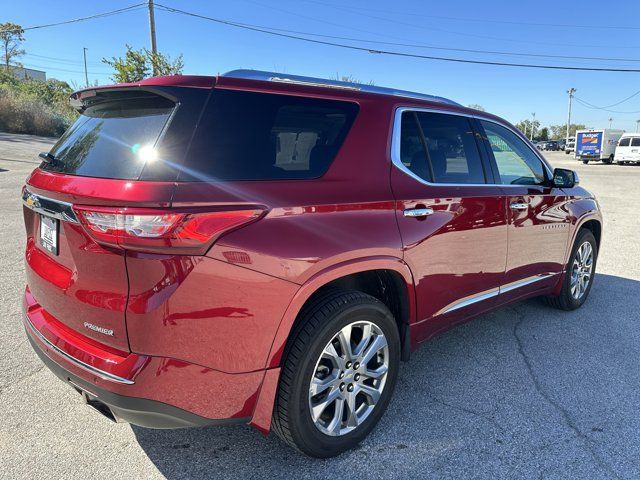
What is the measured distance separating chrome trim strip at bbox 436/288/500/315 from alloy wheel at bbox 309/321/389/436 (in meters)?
0.68

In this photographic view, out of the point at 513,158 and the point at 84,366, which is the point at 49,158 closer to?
the point at 84,366

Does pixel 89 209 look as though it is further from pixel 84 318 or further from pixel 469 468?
pixel 469 468

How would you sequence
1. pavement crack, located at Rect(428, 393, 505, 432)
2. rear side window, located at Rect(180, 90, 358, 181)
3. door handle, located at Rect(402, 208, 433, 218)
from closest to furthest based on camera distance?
rear side window, located at Rect(180, 90, 358, 181), door handle, located at Rect(402, 208, 433, 218), pavement crack, located at Rect(428, 393, 505, 432)

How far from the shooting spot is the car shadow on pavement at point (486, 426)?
2451mm

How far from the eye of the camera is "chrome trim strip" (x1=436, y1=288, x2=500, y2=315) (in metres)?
3.19

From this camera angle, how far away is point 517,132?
160 inches

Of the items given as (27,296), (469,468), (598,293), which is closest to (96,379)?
(27,296)

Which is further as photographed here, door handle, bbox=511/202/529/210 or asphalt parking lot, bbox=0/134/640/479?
door handle, bbox=511/202/529/210

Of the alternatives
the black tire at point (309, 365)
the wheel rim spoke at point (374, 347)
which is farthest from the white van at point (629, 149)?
the black tire at point (309, 365)

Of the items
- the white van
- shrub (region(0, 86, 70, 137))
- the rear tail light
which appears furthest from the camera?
the white van

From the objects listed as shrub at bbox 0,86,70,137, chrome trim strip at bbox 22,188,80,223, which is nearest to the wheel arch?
chrome trim strip at bbox 22,188,80,223

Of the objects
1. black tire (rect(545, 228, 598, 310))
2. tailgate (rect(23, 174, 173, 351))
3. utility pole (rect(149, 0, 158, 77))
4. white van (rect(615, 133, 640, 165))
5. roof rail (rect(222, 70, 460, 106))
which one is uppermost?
utility pole (rect(149, 0, 158, 77))

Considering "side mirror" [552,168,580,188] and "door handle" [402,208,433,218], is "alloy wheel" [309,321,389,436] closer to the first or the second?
"door handle" [402,208,433,218]

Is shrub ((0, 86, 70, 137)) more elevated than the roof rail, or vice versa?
shrub ((0, 86, 70, 137))
